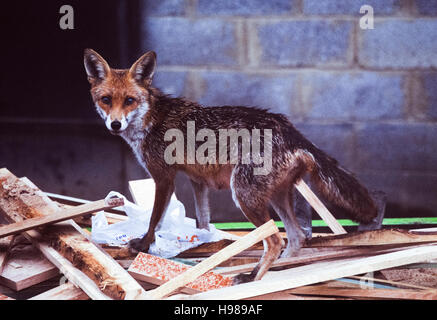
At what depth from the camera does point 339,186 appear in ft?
7.70

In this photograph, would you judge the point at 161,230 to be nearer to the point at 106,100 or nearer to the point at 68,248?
the point at 68,248

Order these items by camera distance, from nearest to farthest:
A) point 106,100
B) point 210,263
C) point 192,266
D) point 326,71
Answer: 1. point 210,263
2. point 192,266
3. point 106,100
4. point 326,71

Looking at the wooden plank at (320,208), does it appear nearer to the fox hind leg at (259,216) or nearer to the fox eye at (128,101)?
the fox hind leg at (259,216)

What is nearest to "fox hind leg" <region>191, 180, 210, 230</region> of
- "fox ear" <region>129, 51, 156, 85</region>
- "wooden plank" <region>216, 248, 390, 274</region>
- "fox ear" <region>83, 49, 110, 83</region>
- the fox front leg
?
the fox front leg

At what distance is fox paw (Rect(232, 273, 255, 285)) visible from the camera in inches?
86.4

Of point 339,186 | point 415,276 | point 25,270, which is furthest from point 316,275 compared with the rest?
point 25,270

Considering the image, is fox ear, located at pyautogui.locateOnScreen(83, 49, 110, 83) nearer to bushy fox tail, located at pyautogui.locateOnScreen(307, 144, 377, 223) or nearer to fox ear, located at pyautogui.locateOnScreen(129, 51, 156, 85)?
fox ear, located at pyautogui.locateOnScreen(129, 51, 156, 85)

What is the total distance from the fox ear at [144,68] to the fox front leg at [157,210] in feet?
1.67

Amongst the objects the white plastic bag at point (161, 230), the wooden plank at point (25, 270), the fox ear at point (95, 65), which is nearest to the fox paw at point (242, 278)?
the white plastic bag at point (161, 230)

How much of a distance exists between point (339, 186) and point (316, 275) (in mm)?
497

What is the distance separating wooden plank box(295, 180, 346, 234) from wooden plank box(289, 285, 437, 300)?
1.68 feet

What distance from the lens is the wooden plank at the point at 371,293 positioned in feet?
6.66
